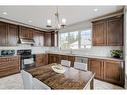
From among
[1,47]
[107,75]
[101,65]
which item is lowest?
[107,75]

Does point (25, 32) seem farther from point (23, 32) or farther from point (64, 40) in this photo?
point (64, 40)

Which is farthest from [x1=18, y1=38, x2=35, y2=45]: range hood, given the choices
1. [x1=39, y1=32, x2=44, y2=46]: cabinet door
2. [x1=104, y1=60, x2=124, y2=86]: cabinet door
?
[x1=104, y1=60, x2=124, y2=86]: cabinet door

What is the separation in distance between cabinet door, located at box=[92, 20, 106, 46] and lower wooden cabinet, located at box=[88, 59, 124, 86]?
0.72 m

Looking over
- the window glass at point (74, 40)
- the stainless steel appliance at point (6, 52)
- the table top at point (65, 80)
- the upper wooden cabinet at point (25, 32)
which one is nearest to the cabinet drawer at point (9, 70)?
the stainless steel appliance at point (6, 52)

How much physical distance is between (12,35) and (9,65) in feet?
4.37

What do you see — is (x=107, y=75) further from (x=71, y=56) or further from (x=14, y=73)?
(x=14, y=73)

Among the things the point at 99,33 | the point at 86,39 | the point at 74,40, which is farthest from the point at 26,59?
the point at 99,33

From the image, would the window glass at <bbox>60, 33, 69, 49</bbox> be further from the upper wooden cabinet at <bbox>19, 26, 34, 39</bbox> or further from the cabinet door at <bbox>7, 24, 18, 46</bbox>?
the cabinet door at <bbox>7, 24, 18, 46</bbox>

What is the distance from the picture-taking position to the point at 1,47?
176 inches

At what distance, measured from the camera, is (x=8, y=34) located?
4.42 metres

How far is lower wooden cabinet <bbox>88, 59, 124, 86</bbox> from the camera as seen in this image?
3096 millimetres
